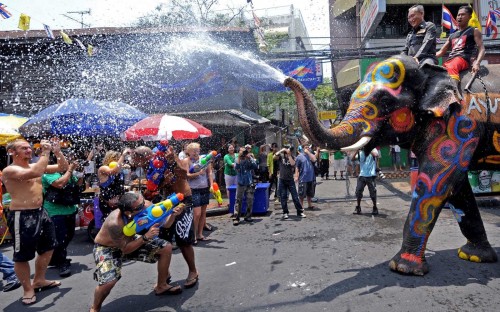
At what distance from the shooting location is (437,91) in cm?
418

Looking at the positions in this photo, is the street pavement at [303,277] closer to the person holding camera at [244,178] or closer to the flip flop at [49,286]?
the flip flop at [49,286]

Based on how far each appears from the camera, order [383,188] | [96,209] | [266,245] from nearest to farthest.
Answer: [266,245]
[96,209]
[383,188]

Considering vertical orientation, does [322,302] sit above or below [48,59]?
below

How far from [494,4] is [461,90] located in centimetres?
1592

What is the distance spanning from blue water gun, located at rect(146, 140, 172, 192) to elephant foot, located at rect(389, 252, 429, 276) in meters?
3.11

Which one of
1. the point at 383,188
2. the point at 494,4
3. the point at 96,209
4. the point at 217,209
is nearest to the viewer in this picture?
the point at 96,209

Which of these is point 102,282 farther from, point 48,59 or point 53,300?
point 48,59

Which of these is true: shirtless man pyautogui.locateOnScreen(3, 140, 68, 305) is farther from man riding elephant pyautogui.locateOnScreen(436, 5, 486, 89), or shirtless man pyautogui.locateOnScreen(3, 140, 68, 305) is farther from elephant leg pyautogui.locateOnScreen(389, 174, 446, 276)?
man riding elephant pyautogui.locateOnScreen(436, 5, 486, 89)

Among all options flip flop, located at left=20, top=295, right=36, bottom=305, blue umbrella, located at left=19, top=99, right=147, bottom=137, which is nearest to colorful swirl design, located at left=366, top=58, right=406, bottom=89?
flip flop, located at left=20, top=295, right=36, bottom=305

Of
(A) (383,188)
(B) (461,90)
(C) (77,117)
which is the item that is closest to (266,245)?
(B) (461,90)

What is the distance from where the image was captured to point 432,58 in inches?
178

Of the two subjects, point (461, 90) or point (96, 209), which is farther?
point (96, 209)

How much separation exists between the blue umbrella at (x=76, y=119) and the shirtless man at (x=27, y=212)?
105 inches

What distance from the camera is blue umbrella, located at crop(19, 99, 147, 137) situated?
699cm
